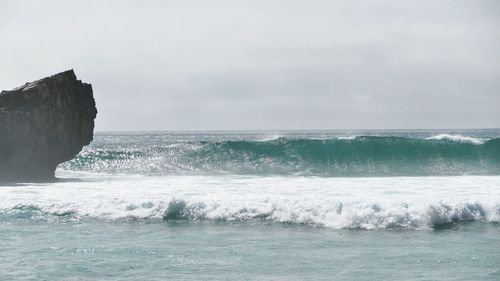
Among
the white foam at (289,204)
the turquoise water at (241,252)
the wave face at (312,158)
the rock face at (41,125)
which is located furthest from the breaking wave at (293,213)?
the wave face at (312,158)

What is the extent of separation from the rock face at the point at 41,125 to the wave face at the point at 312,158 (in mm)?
12808

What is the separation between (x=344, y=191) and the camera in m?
23.1

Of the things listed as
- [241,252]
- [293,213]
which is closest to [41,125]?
[293,213]

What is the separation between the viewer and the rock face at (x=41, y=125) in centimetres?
3055

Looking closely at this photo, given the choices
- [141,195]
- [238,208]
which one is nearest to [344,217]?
[238,208]

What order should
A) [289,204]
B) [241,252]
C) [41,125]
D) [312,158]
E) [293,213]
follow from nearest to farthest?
[241,252] → [293,213] → [289,204] → [41,125] → [312,158]

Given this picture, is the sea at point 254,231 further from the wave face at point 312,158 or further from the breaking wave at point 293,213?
the wave face at point 312,158

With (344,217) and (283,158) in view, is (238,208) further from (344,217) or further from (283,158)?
(283,158)

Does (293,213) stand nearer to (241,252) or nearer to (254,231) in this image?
(254,231)

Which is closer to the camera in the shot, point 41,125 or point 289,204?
point 289,204

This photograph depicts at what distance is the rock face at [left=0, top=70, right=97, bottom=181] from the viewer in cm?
3055

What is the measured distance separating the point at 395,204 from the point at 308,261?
6614mm

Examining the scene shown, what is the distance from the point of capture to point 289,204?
1914 centimetres

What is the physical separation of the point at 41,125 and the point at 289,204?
17.6 meters
